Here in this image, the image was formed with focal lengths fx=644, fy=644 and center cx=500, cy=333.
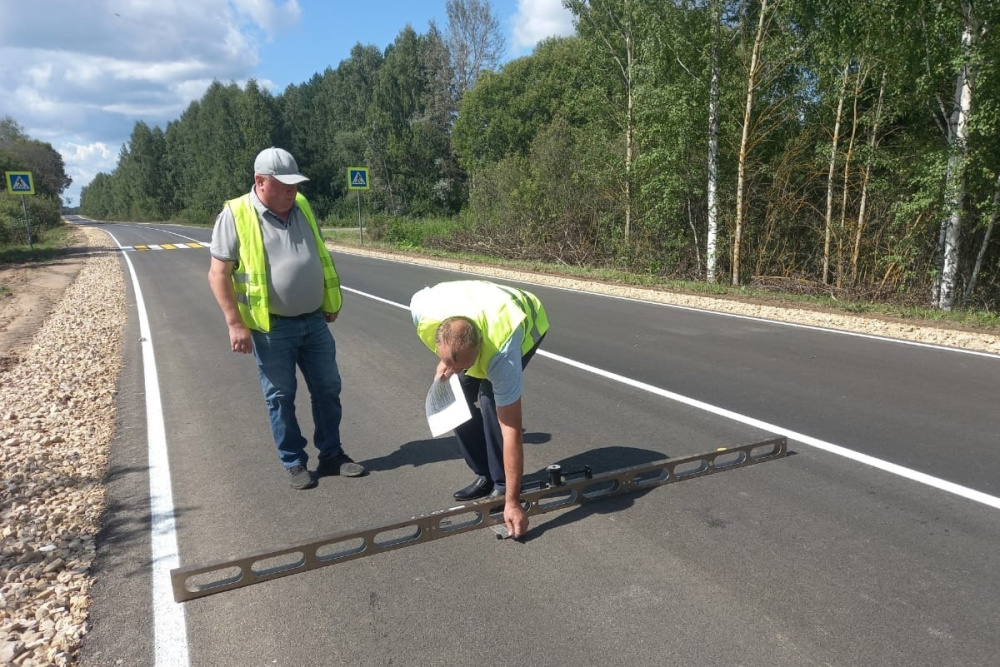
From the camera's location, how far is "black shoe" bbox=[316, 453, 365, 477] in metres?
4.40

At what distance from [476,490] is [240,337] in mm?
1730

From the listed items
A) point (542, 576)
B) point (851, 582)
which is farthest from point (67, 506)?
point (851, 582)

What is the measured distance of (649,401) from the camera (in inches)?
234

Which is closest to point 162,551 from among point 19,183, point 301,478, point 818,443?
point 301,478

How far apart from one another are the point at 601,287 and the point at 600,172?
5.02 metres

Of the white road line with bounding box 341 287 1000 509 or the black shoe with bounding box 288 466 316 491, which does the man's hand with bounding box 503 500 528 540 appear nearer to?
the black shoe with bounding box 288 466 316 491

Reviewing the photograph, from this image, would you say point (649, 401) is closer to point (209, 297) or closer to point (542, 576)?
point (542, 576)

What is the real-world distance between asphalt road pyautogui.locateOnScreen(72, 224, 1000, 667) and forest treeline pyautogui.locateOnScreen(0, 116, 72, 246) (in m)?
28.8

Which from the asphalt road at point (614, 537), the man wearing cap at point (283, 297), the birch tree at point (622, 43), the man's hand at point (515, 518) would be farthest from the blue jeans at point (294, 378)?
the birch tree at point (622, 43)

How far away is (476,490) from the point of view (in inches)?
158

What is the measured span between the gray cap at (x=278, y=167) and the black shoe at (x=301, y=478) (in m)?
1.86

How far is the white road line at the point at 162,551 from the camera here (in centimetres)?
270

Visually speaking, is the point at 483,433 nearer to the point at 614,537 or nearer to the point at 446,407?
the point at 446,407

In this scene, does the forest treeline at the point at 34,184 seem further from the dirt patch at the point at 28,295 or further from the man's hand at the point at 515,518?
the man's hand at the point at 515,518
